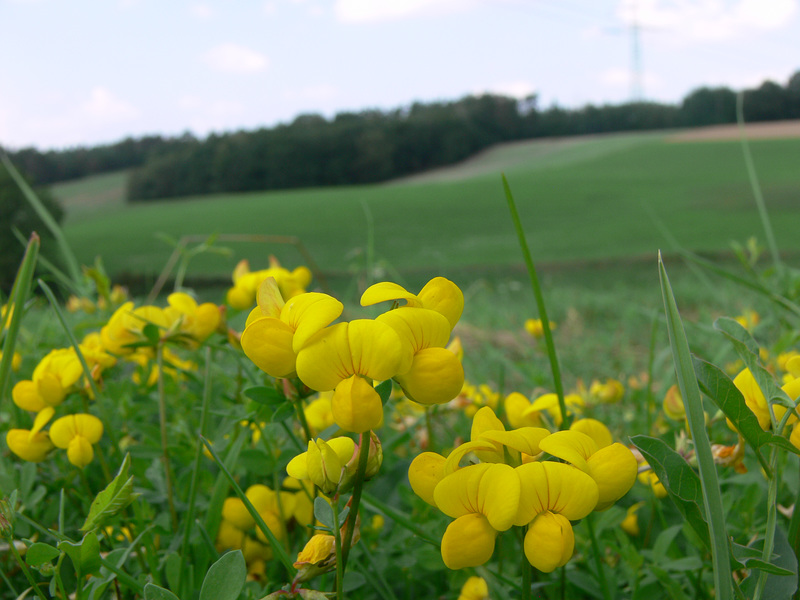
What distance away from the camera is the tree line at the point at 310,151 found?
77.5ft

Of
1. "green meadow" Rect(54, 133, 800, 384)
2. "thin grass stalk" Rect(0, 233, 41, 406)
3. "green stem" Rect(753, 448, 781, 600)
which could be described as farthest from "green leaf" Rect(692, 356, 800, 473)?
"green meadow" Rect(54, 133, 800, 384)

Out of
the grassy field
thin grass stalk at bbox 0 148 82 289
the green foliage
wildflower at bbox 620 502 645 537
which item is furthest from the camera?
the grassy field

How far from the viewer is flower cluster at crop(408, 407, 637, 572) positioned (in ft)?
0.97

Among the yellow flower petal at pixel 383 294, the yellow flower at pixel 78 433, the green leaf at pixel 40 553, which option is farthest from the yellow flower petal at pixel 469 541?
the yellow flower at pixel 78 433

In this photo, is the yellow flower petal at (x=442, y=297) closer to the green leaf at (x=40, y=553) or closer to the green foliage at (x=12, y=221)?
the green leaf at (x=40, y=553)

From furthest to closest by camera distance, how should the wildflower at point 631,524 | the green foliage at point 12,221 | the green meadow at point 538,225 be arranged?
the green foliage at point 12,221 → the green meadow at point 538,225 → the wildflower at point 631,524

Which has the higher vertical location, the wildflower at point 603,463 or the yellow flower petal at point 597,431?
the wildflower at point 603,463

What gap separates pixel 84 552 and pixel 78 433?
20cm

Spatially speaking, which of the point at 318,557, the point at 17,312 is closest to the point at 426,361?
the point at 318,557

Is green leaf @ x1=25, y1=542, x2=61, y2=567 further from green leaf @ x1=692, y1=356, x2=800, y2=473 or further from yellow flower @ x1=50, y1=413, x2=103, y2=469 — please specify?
green leaf @ x1=692, y1=356, x2=800, y2=473

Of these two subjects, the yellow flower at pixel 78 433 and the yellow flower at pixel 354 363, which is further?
the yellow flower at pixel 78 433

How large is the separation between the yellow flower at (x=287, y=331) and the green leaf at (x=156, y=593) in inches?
4.8

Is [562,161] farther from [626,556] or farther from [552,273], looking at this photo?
[626,556]

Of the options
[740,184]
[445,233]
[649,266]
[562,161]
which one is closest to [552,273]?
[649,266]
